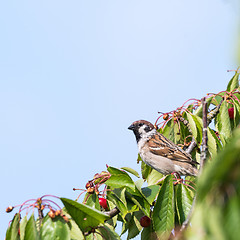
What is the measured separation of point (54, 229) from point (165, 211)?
789 millimetres

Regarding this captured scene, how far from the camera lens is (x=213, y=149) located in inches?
124

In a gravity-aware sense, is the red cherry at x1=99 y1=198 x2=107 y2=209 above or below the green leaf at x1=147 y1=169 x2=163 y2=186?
above

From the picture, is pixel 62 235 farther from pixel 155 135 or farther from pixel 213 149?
pixel 155 135

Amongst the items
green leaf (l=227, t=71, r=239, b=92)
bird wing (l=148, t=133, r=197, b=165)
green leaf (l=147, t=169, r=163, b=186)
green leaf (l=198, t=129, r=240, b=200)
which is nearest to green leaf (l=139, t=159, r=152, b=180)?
green leaf (l=147, t=169, r=163, b=186)

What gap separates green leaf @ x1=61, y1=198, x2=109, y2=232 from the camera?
2189 mm

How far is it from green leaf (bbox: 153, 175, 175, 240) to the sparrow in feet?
5.15

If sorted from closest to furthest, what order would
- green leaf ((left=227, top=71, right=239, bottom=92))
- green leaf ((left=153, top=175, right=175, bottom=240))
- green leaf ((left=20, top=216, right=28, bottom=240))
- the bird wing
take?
green leaf ((left=20, top=216, right=28, bottom=240)) → green leaf ((left=153, top=175, right=175, bottom=240)) → green leaf ((left=227, top=71, right=239, bottom=92)) → the bird wing

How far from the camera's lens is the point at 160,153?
16.0 ft

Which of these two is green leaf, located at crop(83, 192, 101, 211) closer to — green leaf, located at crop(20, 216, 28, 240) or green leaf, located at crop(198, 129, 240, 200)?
green leaf, located at crop(20, 216, 28, 240)

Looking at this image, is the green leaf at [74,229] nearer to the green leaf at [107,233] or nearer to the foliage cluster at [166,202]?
the foliage cluster at [166,202]

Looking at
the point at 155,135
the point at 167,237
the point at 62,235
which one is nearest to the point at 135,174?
the point at 167,237

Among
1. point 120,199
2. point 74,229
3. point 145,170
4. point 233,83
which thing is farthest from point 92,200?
point 233,83

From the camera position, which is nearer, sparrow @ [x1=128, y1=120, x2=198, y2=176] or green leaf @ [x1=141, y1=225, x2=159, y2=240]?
green leaf @ [x1=141, y1=225, x2=159, y2=240]

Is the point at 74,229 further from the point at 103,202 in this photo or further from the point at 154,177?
the point at 154,177
